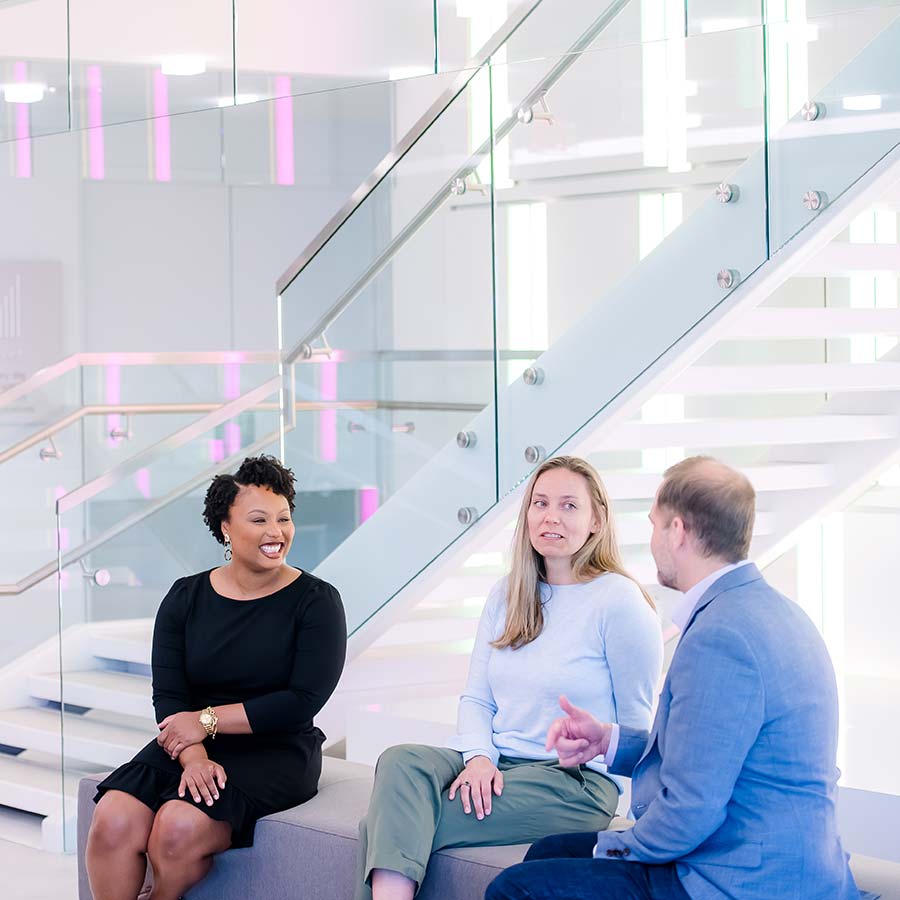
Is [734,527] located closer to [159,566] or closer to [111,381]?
[159,566]

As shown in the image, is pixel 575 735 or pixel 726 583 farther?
pixel 575 735

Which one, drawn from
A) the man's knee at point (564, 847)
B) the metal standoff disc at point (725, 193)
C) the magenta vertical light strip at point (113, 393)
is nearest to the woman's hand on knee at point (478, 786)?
the man's knee at point (564, 847)

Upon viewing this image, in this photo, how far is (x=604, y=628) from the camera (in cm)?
316

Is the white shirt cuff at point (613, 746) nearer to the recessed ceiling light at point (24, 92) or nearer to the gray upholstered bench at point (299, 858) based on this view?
the gray upholstered bench at point (299, 858)

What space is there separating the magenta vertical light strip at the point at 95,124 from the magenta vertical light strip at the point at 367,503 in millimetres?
1696

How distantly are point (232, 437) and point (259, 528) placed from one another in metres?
2.43

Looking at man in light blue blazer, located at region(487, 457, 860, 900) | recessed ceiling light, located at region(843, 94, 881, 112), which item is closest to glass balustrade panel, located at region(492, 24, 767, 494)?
recessed ceiling light, located at region(843, 94, 881, 112)

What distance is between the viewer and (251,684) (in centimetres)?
356

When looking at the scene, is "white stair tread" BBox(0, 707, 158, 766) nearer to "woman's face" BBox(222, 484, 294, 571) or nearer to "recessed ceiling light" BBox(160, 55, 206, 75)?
"woman's face" BBox(222, 484, 294, 571)

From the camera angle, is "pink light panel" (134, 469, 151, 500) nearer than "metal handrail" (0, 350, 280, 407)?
Yes

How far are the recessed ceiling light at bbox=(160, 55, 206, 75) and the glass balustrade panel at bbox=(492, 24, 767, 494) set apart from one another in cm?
204

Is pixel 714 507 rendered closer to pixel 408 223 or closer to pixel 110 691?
pixel 408 223

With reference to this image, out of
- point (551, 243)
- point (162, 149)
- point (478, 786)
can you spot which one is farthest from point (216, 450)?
point (162, 149)

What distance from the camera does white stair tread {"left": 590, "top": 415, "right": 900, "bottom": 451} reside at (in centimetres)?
441
